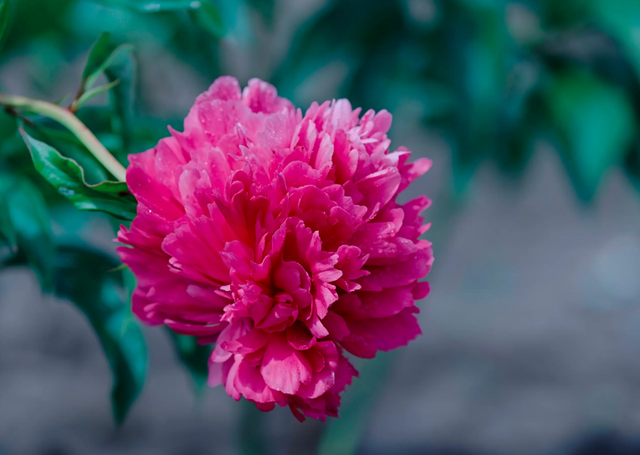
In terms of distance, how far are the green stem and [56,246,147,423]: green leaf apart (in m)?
0.19

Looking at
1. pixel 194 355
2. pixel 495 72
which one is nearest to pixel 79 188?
pixel 194 355

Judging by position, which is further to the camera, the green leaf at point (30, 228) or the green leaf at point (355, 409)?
the green leaf at point (355, 409)

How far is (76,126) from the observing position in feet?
0.83

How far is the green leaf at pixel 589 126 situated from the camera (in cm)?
62

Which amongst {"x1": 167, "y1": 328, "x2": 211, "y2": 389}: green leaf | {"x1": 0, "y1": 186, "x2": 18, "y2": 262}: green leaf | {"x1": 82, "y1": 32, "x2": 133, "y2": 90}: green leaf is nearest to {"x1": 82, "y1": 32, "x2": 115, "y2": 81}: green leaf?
{"x1": 82, "y1": 32, "x2": 133, "y2": 90}: green leaf

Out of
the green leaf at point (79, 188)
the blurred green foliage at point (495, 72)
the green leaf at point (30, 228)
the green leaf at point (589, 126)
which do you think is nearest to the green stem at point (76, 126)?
the green leaf at point (79, 188)

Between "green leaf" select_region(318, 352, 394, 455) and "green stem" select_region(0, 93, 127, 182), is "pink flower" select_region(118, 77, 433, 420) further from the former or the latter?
"green leaf" select_region(318, 352, 394, 455)

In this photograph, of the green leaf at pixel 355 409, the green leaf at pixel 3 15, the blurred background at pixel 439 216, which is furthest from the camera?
the green leaf at pixel 355 409

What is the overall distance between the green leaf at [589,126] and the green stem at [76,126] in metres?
0.54

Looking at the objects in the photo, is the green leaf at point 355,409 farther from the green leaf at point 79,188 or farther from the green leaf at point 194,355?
the green leaf at point 79,188

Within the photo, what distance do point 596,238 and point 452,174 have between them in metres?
0.98

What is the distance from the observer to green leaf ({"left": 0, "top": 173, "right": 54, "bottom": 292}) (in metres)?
0.38

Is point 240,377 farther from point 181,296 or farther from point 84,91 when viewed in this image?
point 84,91

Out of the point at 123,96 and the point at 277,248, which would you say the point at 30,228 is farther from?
the point at 277,248
